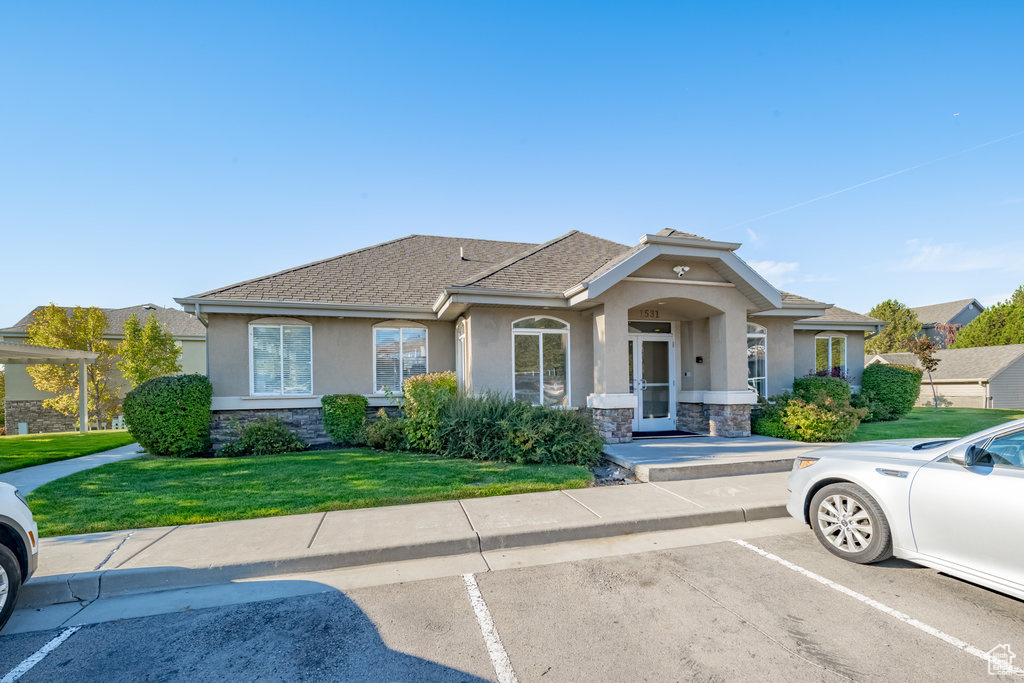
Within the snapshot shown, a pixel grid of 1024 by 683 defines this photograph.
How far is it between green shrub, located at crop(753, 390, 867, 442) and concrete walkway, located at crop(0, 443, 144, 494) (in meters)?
14.9

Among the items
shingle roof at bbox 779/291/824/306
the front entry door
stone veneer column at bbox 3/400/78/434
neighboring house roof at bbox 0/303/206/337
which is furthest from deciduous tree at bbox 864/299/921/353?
stone veneer column at bbox 3/400/78/434

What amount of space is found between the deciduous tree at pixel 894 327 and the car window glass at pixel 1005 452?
46.2 meters

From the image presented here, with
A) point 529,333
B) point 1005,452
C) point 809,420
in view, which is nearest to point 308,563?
point 1005,452

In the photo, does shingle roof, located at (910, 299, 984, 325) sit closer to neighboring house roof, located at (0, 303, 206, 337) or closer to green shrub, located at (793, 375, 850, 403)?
green shrub, located at (793, 375, 850, 403)

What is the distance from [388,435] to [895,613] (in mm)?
9101

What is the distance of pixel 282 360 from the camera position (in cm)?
1184

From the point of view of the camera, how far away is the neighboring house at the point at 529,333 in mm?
10398

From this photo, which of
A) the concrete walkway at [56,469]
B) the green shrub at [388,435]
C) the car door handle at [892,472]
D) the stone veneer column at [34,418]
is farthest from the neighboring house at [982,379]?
the stone veneer column at [34,418]

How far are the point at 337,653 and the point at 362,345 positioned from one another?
31.9ft

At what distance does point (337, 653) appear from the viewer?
326 cm

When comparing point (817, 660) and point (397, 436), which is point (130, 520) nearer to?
point (397, 436)

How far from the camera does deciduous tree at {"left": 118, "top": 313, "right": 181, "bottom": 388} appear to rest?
70.5 feet

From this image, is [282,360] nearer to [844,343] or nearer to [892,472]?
[892,472]

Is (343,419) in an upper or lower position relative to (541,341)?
lower
